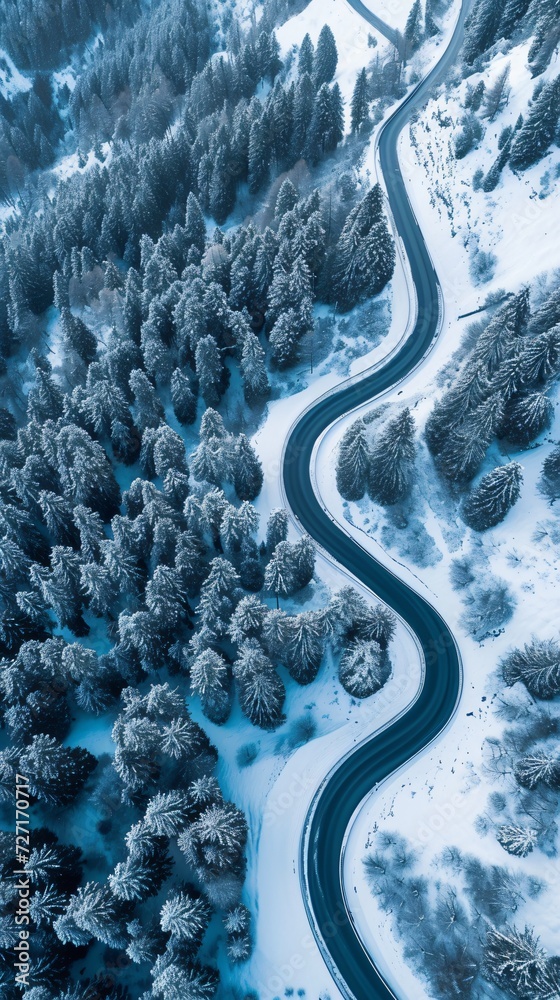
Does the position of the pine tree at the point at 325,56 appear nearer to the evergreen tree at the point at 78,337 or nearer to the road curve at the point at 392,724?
the road curve at the point at 392,724

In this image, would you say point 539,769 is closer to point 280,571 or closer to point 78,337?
point 280,571

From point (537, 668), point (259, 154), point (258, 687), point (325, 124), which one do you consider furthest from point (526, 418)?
point (325, 124)

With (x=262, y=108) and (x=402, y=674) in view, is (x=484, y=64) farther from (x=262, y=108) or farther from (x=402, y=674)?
(x=402, y=674)

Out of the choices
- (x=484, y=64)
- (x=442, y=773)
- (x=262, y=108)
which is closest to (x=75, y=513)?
(x=442, y=773)

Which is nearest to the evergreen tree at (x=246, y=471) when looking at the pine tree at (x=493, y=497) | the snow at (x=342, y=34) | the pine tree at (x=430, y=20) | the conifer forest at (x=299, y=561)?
the conifer forest at (x=299, y=561)

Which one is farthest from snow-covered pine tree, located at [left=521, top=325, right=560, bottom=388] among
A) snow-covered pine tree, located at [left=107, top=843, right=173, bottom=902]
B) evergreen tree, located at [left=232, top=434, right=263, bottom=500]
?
snow-covered pine tree, located at [left=107, top=843, right=173, bottom=902]

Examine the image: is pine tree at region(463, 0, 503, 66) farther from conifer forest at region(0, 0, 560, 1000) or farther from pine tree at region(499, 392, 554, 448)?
pine tree at region(499, 392, 554, 448)

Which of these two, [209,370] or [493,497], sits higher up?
[209,370]
